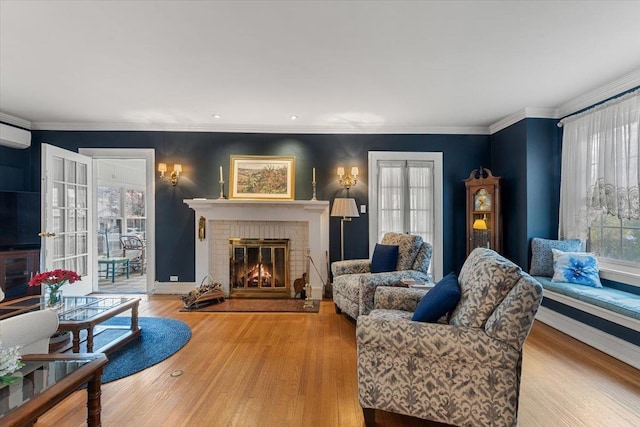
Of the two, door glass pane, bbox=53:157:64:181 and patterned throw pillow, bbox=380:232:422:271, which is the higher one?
door glass pane, bbox=53:157:64:181

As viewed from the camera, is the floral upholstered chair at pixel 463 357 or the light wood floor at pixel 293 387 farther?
the light wood floor at pixel 293 387

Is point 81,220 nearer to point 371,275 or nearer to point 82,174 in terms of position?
point 82,174

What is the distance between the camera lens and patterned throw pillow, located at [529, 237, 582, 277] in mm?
3642

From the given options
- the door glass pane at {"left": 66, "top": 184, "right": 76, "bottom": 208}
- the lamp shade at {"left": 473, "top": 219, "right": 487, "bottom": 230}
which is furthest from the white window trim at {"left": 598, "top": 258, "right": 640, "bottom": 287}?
the door glass pane at {"left": 66, "top": 184, "right": 76, "bottom": 208}

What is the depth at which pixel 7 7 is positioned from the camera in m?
1.99

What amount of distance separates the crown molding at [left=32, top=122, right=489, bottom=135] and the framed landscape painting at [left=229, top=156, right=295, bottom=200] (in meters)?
0.44

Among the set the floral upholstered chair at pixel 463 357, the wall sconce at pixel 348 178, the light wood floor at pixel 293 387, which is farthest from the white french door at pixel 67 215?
the floral upholstered chair at pixel 463 357

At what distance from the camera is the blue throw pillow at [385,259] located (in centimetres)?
347

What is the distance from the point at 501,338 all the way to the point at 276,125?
156 inches

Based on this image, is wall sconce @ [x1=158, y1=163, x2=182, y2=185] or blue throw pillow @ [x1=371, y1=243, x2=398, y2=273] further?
wall sconce @ [x1=158, y1=163, x2=182, y2=185]

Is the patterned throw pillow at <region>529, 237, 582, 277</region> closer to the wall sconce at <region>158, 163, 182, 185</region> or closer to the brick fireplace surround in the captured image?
the brick fireplace surround

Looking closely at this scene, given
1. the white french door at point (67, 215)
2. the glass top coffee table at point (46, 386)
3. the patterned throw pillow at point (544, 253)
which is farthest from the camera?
the white french door at point (67, 215)

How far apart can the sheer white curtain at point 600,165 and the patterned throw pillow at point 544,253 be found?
0.19 m

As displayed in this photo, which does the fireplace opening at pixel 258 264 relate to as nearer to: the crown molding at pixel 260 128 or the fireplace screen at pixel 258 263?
the fireplace screen at pixel 258 263
